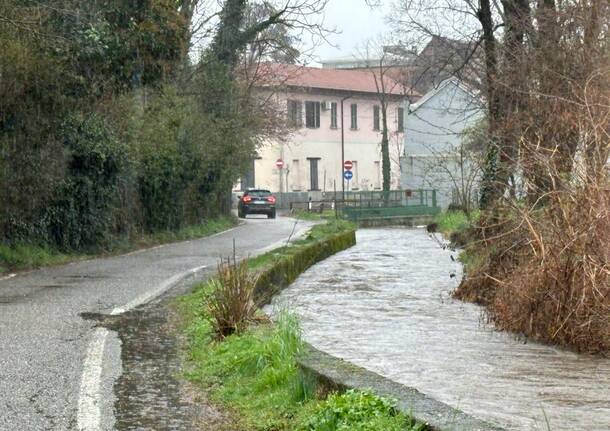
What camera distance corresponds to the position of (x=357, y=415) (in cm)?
746

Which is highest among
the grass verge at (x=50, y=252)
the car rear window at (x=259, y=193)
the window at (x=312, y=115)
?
the window at (x=312, y=115)

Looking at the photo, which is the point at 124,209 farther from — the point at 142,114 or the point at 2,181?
the point at 2,181

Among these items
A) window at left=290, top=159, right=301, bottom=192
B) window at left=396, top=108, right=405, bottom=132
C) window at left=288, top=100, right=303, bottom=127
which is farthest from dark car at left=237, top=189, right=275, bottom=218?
window at left=396, top=108, right=405, bottom=132

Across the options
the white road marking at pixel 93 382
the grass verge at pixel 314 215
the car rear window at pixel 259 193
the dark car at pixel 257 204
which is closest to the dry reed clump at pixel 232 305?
the white road marking at pixel 93 382

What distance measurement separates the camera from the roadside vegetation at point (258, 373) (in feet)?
24.8

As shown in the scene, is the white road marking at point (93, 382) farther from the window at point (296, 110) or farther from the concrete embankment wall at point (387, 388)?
the window at point (296, 110)

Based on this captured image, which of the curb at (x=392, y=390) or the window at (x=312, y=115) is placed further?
the window at (x=312, y=115)

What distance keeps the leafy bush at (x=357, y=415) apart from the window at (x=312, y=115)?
71.3m

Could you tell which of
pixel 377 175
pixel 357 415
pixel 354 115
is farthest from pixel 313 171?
pixel 357 415

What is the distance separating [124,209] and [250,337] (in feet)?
64.7

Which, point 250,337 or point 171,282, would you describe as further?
point 171,282

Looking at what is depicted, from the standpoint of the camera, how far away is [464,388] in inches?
396

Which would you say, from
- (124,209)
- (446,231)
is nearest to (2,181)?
(124,209)

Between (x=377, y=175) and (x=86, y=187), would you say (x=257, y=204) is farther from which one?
(x=86, y=187)
